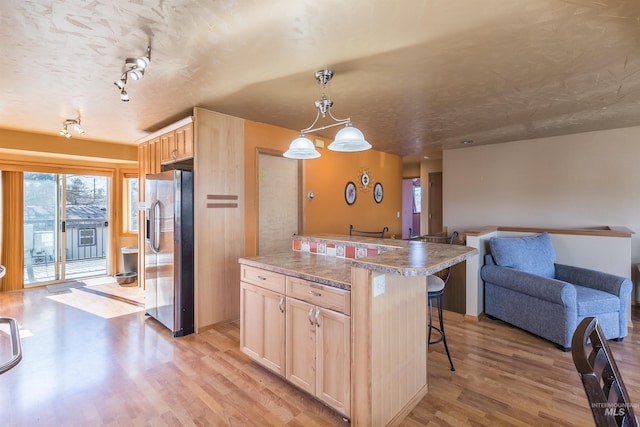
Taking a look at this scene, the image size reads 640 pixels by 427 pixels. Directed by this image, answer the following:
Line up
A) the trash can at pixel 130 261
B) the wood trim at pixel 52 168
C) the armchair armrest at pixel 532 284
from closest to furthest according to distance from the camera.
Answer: the armchair armrest at pixel 532 284, the wood trim at pixel 52 168, the trash can at pixel 130 261

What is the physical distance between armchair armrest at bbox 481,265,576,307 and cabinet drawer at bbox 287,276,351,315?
91.8 inches

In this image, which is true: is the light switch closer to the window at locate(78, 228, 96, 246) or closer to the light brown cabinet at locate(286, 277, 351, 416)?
the light brown cabinet at locate(286, 277, 351, 416)

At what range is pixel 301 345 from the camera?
2074 mm

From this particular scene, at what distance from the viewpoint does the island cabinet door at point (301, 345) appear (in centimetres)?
200

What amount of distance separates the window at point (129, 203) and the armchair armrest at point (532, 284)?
238 inches

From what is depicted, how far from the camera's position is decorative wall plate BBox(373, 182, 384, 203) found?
5775 millimetres

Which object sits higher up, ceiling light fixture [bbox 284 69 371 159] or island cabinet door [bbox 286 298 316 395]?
ceiling light fixture [bbox 284 69 371 159]

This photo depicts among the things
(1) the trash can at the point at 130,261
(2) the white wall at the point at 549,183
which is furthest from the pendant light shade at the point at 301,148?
(1) the trash can at the point at 130,261

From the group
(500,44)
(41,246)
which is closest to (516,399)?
(500,44)

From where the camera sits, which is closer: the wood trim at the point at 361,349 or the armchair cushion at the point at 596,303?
the wood trim at the point at 361,349

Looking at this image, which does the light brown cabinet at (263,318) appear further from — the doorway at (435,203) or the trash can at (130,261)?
the doorway at (435,203)

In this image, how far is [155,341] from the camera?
306 centimetres

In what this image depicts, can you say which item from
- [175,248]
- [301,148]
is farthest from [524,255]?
[175,248]

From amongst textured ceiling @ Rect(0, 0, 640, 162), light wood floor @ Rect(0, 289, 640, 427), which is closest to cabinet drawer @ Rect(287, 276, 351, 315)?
light wood floor @ Rect(0, 289, 640, 427)
